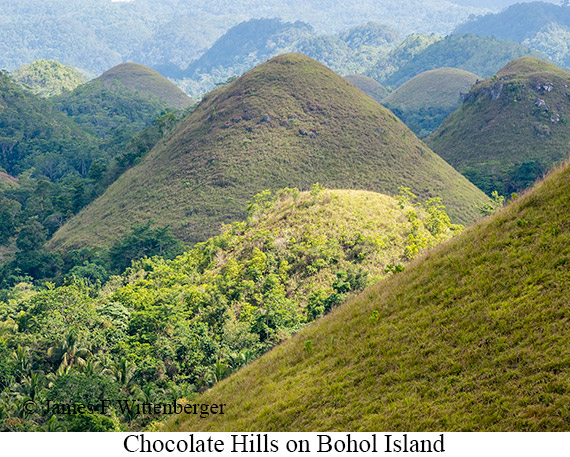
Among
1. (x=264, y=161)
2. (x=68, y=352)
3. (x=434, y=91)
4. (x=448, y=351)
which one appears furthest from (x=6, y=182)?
(x=434, y=91)

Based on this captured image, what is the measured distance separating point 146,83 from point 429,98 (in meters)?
93.4

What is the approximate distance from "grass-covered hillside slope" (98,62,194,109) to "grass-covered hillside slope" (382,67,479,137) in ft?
222

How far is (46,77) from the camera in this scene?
18688 cm

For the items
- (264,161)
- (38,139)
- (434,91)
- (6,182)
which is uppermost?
(434,91)

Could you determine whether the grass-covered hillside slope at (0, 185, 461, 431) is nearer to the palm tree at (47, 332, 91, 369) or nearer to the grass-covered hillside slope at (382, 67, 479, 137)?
the palm tree at (47, 332, 91, 369)

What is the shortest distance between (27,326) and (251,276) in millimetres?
12074

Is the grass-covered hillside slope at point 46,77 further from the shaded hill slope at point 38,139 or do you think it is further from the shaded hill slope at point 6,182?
the shaded hill slope at point 6,182

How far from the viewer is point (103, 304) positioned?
2897 cm

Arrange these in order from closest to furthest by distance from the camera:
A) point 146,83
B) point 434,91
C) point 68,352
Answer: point 68,352 < point 434,91 < point 146,83

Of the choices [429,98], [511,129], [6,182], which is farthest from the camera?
[429,98]

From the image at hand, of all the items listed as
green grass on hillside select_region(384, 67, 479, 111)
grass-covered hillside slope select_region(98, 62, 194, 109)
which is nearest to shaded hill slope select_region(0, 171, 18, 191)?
grass-covered hillside slope select_region(98, 62, 194, 109)

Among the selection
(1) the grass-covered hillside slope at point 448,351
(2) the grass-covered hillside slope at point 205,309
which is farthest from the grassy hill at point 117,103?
(1) the grass-covered hillside slope at point 448,351

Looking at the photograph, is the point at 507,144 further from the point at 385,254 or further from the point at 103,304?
the point at 103,304
